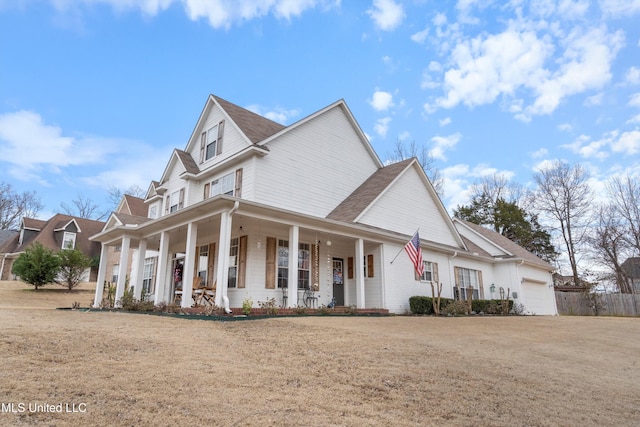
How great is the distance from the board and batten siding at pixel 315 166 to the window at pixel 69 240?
25.4 m

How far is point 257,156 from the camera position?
14.7m

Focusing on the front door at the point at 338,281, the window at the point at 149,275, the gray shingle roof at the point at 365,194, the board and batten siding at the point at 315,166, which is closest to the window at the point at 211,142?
the board and batten siding at the point at 315,166

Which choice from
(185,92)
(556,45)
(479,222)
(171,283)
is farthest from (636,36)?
(479,222)

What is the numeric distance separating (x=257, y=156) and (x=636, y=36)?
15.7m

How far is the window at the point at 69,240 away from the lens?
106 feet

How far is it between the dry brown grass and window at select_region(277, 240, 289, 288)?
4.80m

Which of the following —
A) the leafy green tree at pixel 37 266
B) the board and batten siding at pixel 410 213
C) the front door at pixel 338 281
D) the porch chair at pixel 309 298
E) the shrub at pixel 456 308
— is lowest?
the shrub at pixel 456 308

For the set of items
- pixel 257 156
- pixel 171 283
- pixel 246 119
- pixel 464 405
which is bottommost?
pixel 464 405

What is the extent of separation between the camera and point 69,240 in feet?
107

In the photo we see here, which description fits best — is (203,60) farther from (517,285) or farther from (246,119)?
(517,285)

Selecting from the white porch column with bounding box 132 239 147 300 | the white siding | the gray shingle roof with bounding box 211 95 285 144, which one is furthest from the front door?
the white porch column with bounding box 132 239 147 300

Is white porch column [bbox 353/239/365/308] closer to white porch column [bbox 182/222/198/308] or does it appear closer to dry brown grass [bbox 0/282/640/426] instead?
dry brown grass [bbox 0/282/640/426]

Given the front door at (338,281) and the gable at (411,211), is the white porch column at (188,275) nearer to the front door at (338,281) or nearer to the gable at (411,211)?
the front door at (338,281)

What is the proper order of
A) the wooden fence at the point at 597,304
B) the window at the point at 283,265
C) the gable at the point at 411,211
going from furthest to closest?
1. the wooden fence at the point at 597,304
2. the gable at the point at 411,211
3. the window at the point at 283,265
